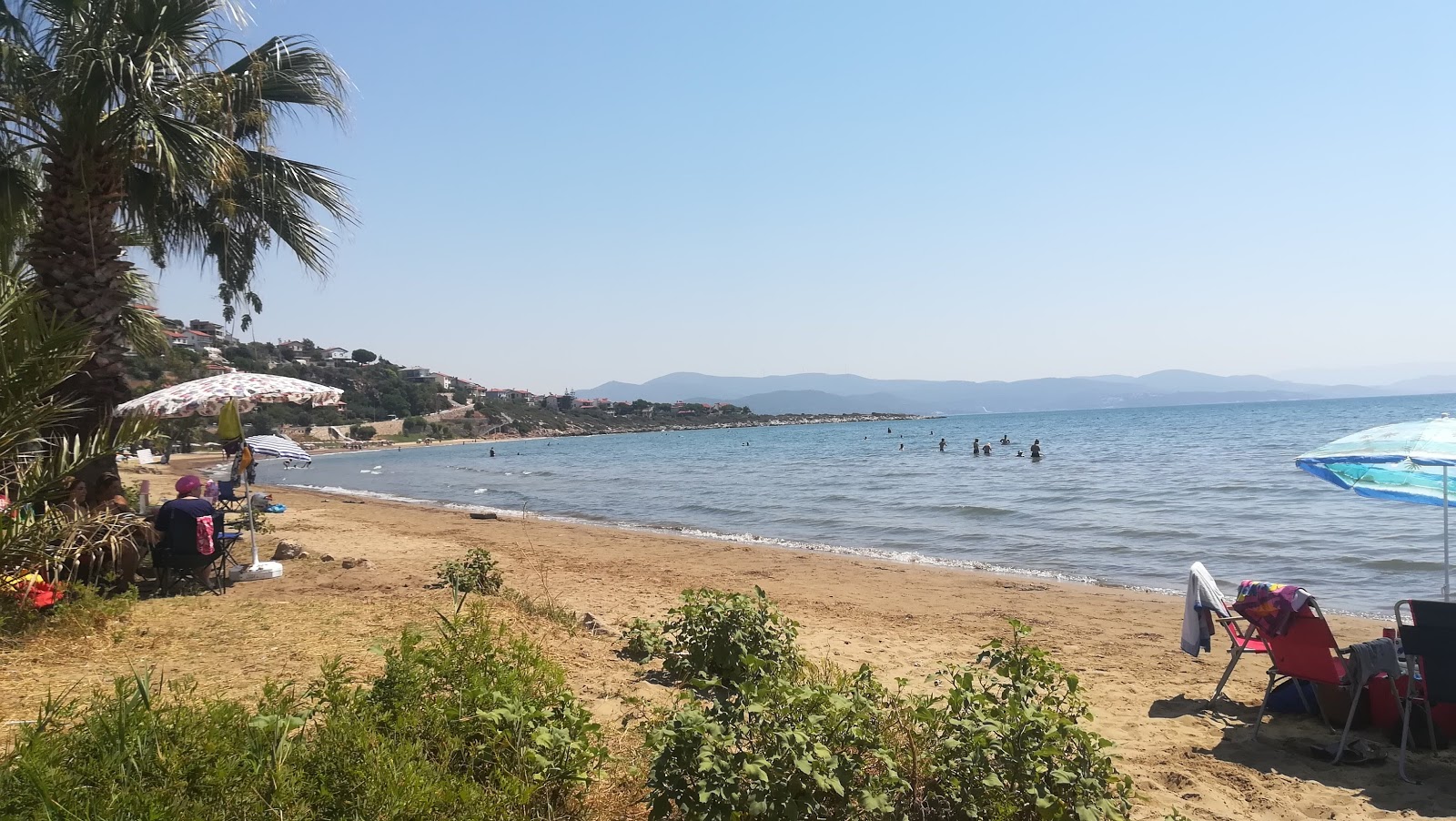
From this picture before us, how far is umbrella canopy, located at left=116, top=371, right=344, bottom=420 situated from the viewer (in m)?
7.94

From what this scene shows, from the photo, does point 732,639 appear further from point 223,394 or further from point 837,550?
point 837,550

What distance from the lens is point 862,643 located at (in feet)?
24.8

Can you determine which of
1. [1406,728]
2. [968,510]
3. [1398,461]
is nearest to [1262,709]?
[1406,728]

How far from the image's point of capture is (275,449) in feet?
38.9

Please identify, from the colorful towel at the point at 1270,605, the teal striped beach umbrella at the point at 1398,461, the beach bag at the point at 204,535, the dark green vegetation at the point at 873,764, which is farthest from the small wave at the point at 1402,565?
the beach bag at the point at 204,535

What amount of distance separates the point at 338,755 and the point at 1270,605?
209 inches

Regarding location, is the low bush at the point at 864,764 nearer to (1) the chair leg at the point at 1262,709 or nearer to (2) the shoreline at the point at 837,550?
(1) the chair leg at the point at 1262,709

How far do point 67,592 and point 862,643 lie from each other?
20.5ft

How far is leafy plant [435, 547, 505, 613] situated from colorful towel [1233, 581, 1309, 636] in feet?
19.3

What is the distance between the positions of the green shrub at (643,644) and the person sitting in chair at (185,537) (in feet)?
13.4

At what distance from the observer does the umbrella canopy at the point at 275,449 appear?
38.4 ft

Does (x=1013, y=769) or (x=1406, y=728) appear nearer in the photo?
(x=1013, y=769)

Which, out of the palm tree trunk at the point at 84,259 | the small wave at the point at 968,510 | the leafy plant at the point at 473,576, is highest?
the palm tree trunk at the point at 84,259

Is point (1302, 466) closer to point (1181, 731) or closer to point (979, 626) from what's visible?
point (1181, 731)
